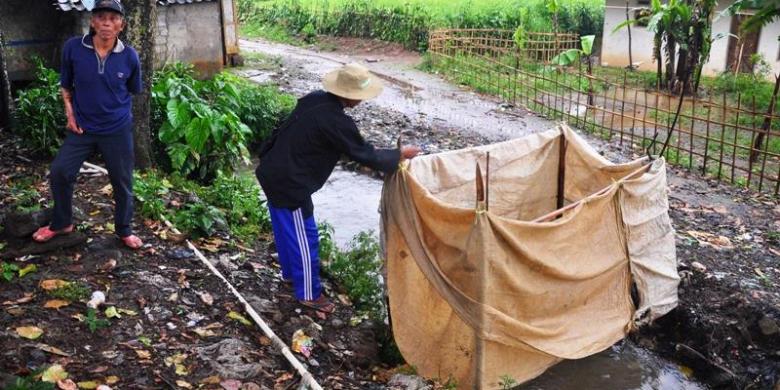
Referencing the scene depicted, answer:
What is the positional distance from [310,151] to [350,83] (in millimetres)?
460

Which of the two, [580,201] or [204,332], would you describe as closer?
[204,332]

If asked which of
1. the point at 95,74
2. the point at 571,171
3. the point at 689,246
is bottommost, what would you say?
the point at 689,246

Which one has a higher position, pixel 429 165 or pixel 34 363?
pixel 429 165

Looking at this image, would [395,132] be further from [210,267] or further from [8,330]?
[8,330]

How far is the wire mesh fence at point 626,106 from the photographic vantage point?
8742 mm

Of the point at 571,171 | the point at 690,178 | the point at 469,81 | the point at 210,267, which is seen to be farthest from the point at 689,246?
the point at 469,81

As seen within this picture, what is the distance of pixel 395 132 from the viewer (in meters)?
10.3

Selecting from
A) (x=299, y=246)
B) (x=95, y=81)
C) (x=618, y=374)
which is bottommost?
(x=618, y=374)

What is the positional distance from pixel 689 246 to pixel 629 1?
12647mm

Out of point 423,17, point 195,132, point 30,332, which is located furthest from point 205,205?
point 423,17

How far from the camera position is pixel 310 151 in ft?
13.2

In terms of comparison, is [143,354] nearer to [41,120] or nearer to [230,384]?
[230,384]

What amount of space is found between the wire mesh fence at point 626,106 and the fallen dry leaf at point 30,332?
536cm

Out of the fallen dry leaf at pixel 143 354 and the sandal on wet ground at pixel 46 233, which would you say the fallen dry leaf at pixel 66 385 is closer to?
the fallen dry leaf at pixel 143 354
